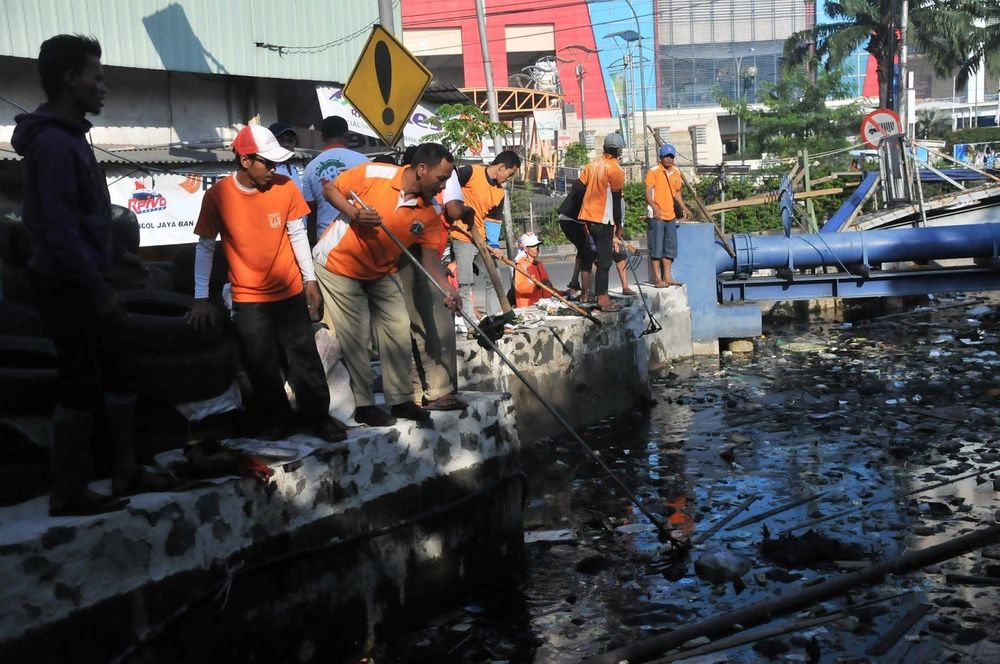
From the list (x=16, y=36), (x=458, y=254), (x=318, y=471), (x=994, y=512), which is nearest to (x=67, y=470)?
(x=318, y=471)

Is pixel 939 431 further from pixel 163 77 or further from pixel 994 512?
pixel 163 77

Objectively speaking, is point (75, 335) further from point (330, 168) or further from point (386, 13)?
point (386, 13)

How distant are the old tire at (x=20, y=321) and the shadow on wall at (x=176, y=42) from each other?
1279cm

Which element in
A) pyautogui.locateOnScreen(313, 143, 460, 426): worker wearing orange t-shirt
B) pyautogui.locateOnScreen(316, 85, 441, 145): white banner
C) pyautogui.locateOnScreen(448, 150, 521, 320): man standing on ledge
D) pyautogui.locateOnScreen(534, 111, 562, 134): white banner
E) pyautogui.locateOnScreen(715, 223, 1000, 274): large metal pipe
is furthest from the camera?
pyautogui.locateOnScreen(534, 111, 562, 134): white banner

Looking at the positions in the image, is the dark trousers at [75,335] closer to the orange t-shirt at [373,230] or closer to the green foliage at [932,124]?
the orange t-shirt at [373,230]

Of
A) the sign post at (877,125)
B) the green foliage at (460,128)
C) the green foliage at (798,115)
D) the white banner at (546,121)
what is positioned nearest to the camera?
the green foliage at (460,128)

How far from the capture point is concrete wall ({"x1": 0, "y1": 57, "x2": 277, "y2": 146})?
15375 mm

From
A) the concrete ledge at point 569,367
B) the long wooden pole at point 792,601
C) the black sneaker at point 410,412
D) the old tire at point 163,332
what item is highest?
the old tire at point 163,332

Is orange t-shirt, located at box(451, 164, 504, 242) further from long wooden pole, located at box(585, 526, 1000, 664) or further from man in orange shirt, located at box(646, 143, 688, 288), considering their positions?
long wooden pole, located at box(585, 526, 1000, 664)

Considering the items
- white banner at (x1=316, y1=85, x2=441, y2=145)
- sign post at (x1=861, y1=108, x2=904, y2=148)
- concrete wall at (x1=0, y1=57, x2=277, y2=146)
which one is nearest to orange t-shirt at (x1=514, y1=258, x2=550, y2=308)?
white banner at (x1=316, y1=85, x2=441, y2=145)

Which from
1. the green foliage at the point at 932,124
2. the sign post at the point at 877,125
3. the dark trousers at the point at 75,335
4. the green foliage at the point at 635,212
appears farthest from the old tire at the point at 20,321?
the green foliage at the point at 932,124

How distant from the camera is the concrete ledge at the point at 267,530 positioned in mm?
3590

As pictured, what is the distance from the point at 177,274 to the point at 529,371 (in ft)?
11.6

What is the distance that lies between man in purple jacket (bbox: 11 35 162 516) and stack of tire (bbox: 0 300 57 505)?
0.29 metres
